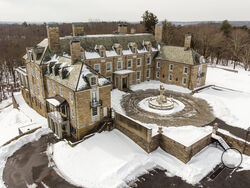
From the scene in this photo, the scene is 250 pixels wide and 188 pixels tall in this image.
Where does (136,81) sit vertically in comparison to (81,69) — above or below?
below

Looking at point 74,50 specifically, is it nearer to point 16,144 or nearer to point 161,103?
point 16,144

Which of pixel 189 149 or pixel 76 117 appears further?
pixel 76 117

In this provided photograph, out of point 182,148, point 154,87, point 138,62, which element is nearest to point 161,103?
point 154,87

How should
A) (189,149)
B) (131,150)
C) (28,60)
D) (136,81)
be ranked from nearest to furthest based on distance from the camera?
(189,149), (131,150), (28,60), (136,81)

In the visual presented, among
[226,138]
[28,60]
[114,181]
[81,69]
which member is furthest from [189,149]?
[28,60]

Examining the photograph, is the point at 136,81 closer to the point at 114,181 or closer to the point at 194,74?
the point at 194,74
